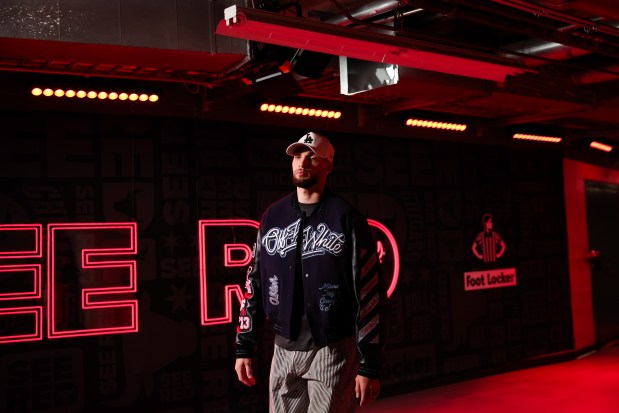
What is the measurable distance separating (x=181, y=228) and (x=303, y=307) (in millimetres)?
2635

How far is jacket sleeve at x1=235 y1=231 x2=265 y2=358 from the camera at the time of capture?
3.19 metres

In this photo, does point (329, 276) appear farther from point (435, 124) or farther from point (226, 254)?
point (435, 124)

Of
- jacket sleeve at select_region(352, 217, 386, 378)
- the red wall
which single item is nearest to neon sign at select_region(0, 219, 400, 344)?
jacket sleeve at select_region(352, 217, 386, 378)

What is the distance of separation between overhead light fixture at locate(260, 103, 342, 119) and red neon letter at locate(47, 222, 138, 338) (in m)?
1.34

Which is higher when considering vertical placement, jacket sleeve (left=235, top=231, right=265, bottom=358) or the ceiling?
the ceiling

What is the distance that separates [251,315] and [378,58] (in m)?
1.58

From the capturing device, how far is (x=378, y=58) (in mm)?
4059

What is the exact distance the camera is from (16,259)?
490cm

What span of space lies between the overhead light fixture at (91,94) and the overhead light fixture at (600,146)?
561 centimetres

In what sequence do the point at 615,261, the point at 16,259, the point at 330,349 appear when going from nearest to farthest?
the point at 330,349
the point at 16,259
the point at 615,261

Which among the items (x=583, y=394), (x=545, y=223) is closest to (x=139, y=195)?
(x=583, y=394)

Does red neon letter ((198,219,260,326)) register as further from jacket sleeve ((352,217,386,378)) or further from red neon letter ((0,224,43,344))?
jacket sleeve ((352,217,386,378))

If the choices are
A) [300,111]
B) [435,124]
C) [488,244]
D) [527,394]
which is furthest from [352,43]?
[488,244]

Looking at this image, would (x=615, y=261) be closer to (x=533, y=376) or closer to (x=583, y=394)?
(x=533, y=376)
